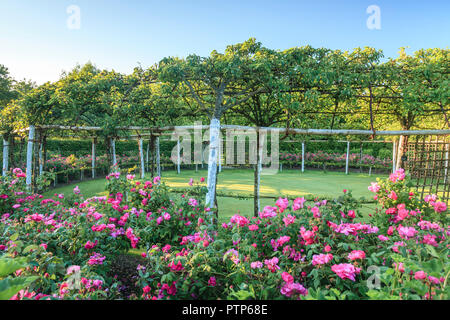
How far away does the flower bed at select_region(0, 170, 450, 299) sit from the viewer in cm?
160

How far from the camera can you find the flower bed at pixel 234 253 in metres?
1.60

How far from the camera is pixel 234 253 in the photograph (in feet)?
6.50

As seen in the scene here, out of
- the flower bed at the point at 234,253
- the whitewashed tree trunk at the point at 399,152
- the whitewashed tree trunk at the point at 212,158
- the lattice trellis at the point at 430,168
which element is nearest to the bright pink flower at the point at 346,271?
the flower bed at the point at 234,253

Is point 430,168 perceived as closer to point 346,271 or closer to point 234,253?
point 346,271

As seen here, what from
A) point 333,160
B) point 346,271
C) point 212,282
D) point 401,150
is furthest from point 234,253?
point 333,160

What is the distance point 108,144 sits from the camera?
7.13m

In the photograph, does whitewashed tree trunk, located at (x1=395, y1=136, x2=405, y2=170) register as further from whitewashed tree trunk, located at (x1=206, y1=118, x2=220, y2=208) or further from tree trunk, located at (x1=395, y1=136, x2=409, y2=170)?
whitewashed tree trunk, located at (x1=206, y1=118, x2=220, y2=208)

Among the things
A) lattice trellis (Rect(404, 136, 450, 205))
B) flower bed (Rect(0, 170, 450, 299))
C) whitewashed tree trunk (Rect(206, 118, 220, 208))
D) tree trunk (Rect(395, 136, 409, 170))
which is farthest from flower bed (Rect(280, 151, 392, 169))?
flower bed (Rect(0, 170, 450, 299))
